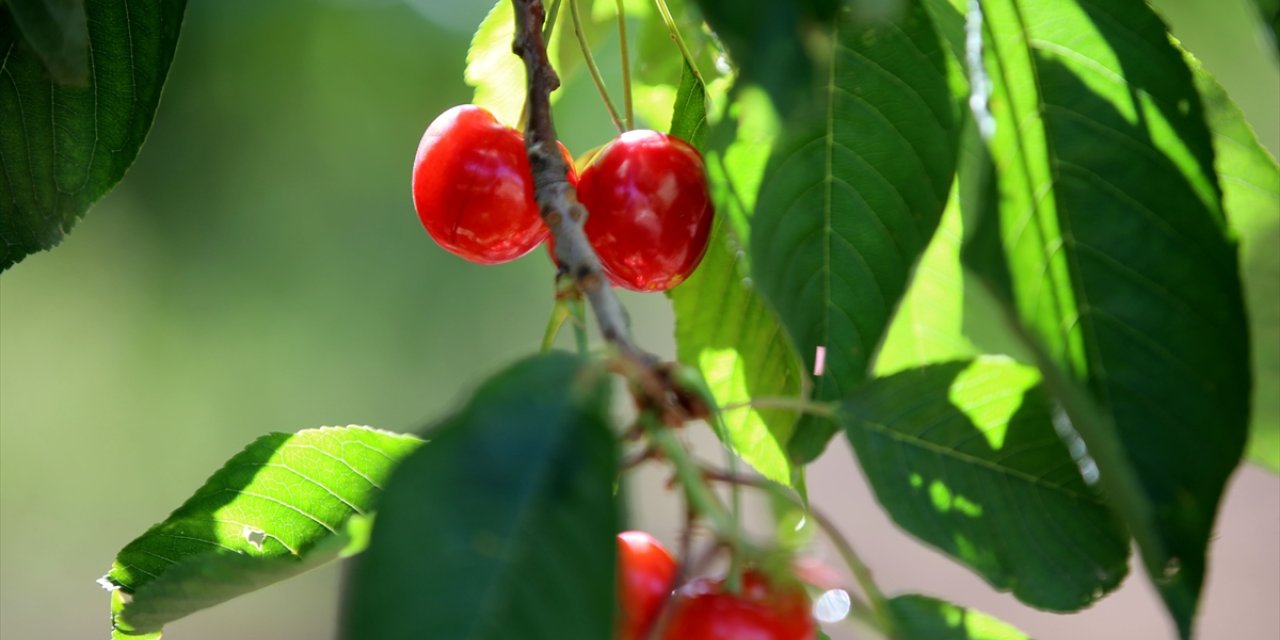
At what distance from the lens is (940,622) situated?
484 mm

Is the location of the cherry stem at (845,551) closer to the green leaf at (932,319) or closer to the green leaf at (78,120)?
the green leaf at (932,319)

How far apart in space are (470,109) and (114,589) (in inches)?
14.0

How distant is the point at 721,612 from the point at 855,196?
9.8 inches

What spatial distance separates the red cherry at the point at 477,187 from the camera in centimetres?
74

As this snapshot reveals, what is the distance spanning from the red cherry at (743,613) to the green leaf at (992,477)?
0.09 meters

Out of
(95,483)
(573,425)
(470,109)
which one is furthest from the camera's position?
(95,483)

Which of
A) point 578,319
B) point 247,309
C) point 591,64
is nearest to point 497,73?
point 591,64

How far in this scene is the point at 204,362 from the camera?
6246 mm

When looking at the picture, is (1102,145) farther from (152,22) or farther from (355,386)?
(355,386)

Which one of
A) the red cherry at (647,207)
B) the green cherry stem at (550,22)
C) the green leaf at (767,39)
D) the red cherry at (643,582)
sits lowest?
the red cherry at (643,582)

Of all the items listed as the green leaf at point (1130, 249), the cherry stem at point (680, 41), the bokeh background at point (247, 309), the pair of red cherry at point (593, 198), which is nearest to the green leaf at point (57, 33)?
the pair of red cherry at point (593, 198)

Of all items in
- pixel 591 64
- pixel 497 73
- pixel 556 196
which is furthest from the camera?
pixel 497 73

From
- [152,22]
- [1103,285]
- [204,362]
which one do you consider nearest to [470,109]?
[152,22]

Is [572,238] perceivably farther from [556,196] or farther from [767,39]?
[767,39]
